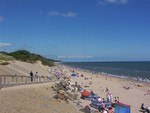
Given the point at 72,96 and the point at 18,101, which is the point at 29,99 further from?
the point at 72,96

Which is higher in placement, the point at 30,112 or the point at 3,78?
the point at 3,78

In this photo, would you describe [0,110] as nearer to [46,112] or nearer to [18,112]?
[18,112]

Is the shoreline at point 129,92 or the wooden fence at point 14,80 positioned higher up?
the wooden fence at point 14,80

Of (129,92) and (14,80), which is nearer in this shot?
(14,80)

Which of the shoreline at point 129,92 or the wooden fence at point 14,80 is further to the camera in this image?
the shoreline at point 129,92

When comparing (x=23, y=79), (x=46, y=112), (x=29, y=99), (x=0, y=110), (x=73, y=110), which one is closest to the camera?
(x=0, y=110)

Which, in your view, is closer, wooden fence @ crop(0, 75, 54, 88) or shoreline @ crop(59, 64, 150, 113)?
wooden fence @ crop(0, 75, 54, 88)

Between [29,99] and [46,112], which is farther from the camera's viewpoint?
[29,99]

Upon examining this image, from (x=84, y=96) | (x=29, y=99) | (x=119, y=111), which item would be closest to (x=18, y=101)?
(x=29, y=99)

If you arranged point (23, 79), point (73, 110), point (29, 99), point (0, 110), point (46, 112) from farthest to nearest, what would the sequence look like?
1. point (23, 79)
2. point (73, 110)
3. point (29, 99)
4. point (46, 112)
5. point (0, 110)

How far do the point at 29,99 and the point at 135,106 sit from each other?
12.8 meters

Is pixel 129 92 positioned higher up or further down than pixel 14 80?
further down

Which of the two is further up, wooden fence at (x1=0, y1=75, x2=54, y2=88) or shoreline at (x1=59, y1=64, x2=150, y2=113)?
wooden fence at (x1=0, y1=75, x2=54, y2=88)

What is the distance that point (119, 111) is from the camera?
2145 centimetres
